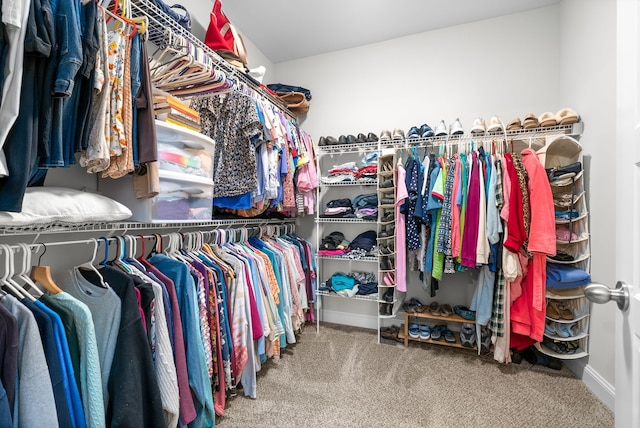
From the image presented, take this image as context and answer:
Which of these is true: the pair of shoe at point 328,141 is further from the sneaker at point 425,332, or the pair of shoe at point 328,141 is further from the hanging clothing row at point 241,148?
the sneaker at point 425,332

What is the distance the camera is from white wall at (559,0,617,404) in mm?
1633

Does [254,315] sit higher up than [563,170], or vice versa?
[563,170]

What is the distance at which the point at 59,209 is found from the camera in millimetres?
923

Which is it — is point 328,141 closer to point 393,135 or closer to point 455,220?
point 393,135

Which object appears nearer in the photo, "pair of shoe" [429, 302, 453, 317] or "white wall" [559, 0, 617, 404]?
"white wall" [559, 0, 617, 404]

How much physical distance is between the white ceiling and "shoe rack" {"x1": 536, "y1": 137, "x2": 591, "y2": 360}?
1322 millimetres

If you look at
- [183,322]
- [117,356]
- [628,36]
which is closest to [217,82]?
[183,322]

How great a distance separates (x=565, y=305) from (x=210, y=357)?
2377 mm

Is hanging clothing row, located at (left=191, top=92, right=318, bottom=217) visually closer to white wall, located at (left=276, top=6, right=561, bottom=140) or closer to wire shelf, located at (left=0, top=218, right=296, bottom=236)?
wire shelf, located at (left=0, top=218, right=296, bottom=236)

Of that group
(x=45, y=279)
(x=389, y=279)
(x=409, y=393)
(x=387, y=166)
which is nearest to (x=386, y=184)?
(x=387, y=166)

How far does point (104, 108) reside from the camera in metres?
0.95

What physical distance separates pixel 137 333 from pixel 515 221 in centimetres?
221

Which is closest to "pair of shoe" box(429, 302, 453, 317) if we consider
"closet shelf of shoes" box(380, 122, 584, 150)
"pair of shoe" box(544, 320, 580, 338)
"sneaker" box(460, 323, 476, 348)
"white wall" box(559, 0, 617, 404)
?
"sneaker" box(460, 323, 476, 348)

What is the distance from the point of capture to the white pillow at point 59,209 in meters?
0.85
